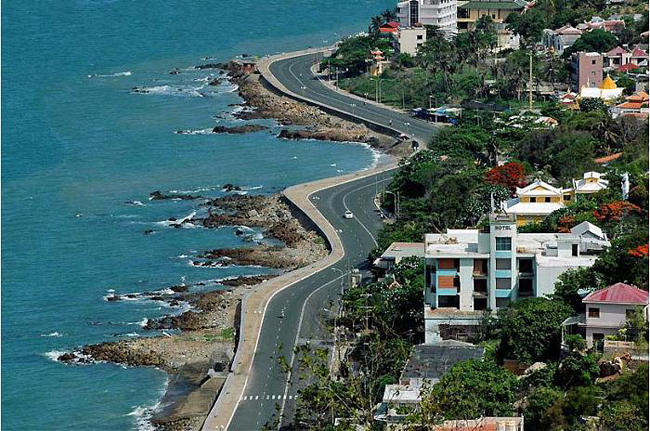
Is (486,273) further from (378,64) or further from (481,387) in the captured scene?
(378,64)

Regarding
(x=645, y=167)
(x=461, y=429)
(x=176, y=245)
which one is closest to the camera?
(x=461, y=429)

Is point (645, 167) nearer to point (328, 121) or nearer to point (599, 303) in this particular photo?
point (599, 303)

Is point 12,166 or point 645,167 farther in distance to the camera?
point 12,166

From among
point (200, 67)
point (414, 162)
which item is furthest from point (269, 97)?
point (414, 162)

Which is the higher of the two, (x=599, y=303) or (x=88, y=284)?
(x=599, y=303)

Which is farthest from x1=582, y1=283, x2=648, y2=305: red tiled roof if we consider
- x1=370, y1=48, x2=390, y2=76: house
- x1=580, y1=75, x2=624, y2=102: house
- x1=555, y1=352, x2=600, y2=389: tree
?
x1=370, y1=48, x2=390, y2=76: house

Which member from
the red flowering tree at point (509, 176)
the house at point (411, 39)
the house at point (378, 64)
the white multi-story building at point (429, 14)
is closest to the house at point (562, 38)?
the house at point (411, 39)
